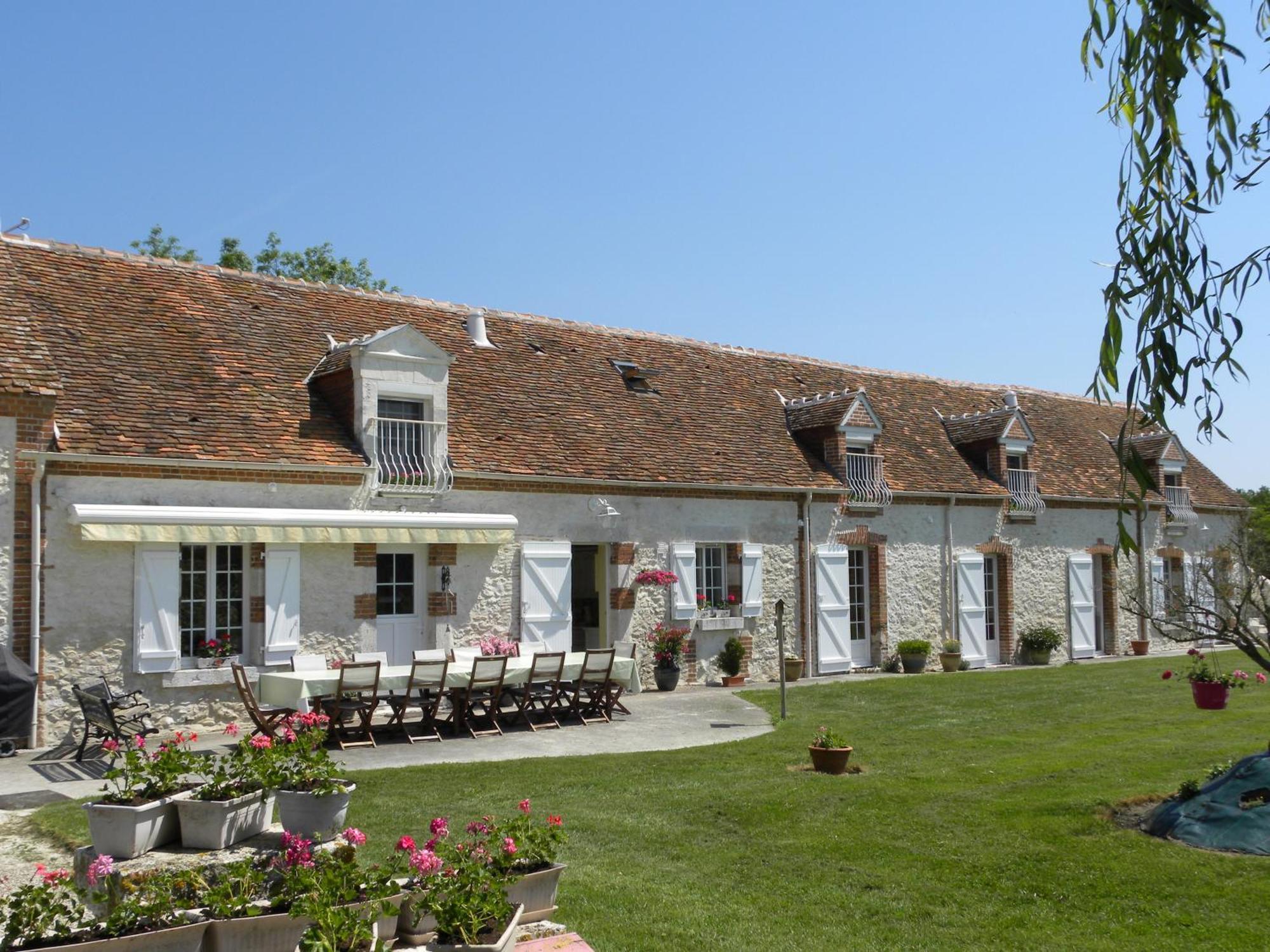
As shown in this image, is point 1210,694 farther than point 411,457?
No

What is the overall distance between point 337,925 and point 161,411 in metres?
10.1

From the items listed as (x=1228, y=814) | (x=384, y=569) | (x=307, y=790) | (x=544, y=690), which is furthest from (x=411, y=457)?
(x=1228, y=814)

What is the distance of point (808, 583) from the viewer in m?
18.2

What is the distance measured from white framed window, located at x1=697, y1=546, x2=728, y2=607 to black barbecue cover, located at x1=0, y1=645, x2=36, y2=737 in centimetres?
→ 953

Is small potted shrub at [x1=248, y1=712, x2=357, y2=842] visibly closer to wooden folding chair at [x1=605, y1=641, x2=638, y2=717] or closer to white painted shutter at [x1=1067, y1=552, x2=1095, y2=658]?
wooden folding chair at [x1=605, y1=641, x2=638, y2=717]

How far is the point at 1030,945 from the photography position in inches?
203

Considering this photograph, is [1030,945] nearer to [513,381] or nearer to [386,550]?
[386,550]

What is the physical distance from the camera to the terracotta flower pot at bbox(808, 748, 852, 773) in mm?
9383

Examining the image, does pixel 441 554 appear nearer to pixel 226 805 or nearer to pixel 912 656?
pixel 226 805

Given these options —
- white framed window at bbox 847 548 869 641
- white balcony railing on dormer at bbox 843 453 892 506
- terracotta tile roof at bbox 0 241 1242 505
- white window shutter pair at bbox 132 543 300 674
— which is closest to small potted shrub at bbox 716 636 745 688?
terracotta tile roof at bbox 0 241 1242 505

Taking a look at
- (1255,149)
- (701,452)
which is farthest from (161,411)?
(1255,149)

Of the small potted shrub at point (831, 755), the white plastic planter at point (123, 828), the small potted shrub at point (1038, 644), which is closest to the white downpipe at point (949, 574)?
the small potted shrub at point (1038, 644)

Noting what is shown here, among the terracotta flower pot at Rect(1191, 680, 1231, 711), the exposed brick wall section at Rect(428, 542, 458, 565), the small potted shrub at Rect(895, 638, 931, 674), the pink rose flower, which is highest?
the exposed brick wall section at Rect(428, 542, 458, 565)

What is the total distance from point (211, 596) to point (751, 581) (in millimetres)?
8313
